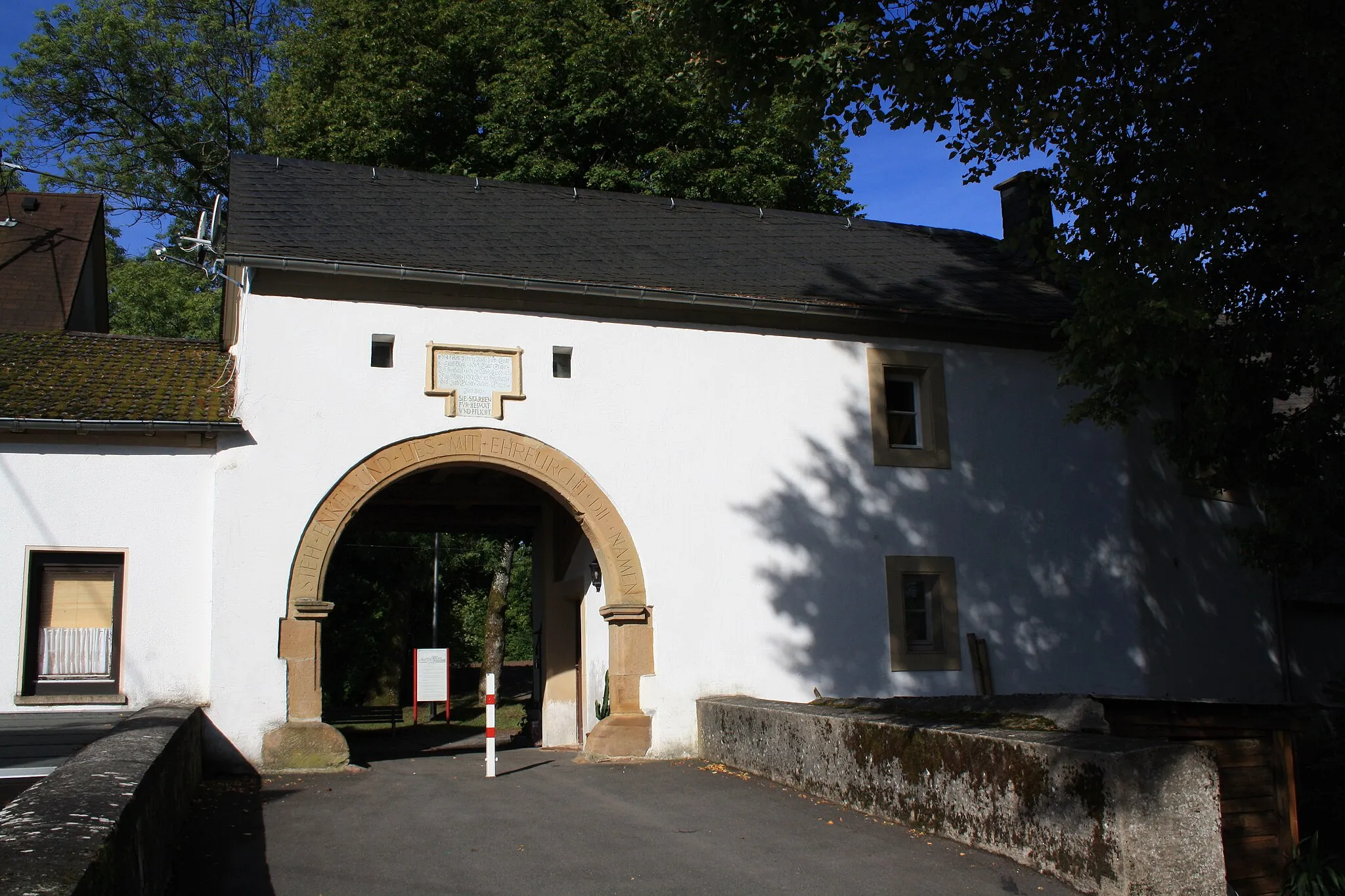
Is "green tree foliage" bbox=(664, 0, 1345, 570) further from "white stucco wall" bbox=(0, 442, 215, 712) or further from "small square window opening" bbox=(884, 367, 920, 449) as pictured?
"white stucco wall" bbox=(0, 442, 215, 712)

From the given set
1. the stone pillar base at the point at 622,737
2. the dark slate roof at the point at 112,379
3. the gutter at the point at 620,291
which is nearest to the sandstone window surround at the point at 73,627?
the dark slate roof at the point at 112,379

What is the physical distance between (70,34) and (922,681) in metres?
25.9

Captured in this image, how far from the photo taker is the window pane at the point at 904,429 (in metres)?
14.1

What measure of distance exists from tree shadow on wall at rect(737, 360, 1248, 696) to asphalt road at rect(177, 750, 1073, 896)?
3190 millimetres

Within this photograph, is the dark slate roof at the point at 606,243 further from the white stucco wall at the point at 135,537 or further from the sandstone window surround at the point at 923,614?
the sandstone window surround at the point at 923,614

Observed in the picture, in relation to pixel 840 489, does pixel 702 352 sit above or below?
above

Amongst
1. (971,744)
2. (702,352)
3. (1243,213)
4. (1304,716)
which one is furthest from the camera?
(702,352)

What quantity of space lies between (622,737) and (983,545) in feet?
15.6

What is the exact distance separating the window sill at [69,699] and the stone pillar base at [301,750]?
1.38m

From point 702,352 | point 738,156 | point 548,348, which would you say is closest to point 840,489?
point 702,352

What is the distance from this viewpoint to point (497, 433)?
1220 cm

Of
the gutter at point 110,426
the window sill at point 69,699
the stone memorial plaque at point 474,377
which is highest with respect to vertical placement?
the stone memorial plaque at point 474,377

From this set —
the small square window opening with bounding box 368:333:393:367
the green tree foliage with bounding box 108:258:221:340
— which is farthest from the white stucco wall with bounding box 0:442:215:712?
the green tree foliage with bounding box 108:258:221:340

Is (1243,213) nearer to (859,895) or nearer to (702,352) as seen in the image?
(702,352)
